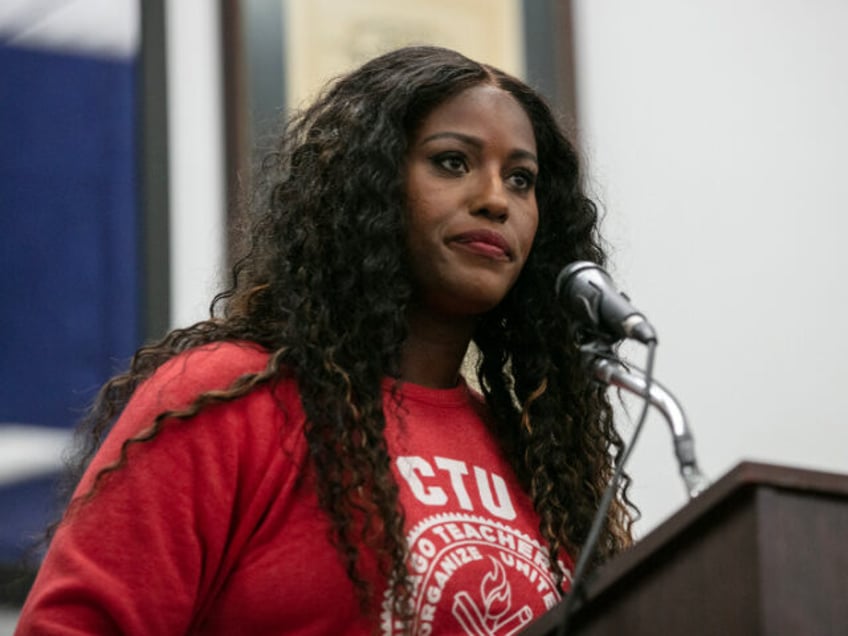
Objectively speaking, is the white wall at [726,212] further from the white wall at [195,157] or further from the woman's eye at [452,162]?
the woman's eye at [452,162]

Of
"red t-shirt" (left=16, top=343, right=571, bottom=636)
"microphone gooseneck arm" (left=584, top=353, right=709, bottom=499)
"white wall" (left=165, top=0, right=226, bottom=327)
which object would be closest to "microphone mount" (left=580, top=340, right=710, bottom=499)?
"microphone gooseneck arm" (left=584, top=353, right=709, bottom=499)

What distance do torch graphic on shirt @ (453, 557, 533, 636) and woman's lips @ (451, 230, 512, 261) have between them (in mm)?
325

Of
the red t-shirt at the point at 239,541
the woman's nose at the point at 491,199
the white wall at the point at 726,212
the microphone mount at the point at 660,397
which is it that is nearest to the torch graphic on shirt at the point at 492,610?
the red t-shirt at the point at 239,541

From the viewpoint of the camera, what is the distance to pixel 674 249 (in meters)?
2.99

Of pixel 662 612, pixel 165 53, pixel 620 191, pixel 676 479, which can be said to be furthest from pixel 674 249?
pixel 662 612

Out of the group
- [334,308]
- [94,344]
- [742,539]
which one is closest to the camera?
[742,539]

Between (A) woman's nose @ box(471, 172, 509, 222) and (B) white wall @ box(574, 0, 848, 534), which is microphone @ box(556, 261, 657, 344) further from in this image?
(B) white wall @ box(574, 0, 848, 534)

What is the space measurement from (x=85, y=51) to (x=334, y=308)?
3.24 feet

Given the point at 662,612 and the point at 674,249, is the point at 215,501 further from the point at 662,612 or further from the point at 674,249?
the point at 674,249

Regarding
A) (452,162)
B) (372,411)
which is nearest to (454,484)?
(372,411)

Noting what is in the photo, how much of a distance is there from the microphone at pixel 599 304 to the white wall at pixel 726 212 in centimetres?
133

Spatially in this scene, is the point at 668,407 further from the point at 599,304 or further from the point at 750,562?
the point at 750,562

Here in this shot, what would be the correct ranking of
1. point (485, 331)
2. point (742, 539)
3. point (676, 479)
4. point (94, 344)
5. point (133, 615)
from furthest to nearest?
point (676, 479), point (94, 344), point (485, 331), point (133, 615), point (742, 539)

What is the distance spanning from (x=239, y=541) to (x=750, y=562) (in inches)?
22.1
